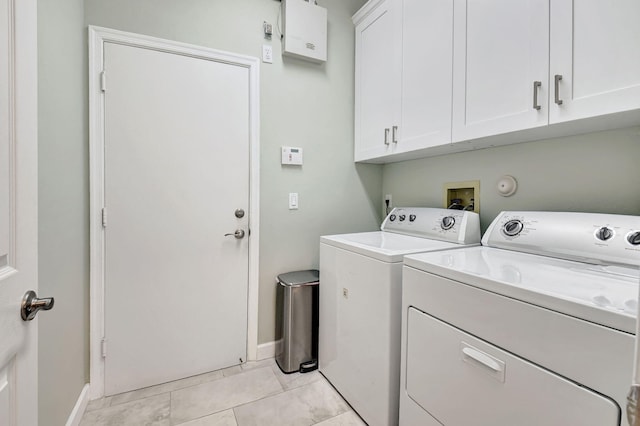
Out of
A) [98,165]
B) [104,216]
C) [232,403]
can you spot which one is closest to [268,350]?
[232,403]

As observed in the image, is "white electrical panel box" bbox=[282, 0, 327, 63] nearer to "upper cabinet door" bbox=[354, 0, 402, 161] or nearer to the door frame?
"upper cabinet door" bbox=[354, 0, 402, 161]

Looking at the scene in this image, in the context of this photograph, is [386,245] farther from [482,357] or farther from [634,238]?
[634,238]

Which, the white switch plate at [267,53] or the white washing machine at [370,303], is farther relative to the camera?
the white switch plate at [267,53]

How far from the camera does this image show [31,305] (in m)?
0.67

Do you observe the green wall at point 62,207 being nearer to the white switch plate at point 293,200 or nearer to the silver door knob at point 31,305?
the silver door knob at point 31,305

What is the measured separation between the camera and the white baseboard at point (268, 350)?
2014 mm

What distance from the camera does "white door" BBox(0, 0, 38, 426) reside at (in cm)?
59

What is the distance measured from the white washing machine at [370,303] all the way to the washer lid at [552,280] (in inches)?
8.3

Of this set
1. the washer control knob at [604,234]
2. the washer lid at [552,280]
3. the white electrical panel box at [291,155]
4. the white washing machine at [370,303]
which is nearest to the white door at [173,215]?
the white electrical panel box at [291,155]

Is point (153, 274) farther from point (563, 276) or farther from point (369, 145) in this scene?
point (563, 276)

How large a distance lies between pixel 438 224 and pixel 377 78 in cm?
111

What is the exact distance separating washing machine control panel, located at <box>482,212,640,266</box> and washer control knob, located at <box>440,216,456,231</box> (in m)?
0.21

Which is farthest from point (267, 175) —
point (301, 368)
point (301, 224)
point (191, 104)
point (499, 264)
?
point (499, 264)

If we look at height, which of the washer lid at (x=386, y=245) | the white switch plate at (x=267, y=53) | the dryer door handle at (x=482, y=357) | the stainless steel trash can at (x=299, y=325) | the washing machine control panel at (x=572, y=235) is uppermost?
the white switch plate at (x=267, y=53)
